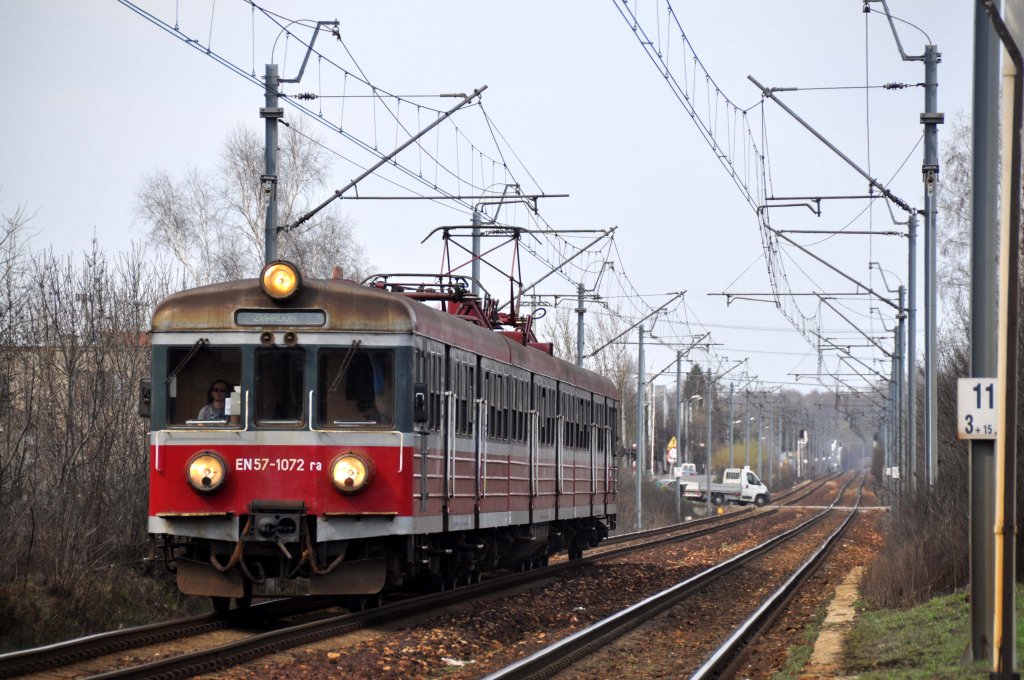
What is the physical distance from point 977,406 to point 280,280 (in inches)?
241

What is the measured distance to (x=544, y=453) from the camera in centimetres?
1978

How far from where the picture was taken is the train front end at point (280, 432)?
13.0 m

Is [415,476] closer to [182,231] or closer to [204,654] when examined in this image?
[204,654]

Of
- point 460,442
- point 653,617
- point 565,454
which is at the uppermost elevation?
point 460,442

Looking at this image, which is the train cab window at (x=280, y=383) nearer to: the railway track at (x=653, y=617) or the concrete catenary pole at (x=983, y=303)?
the railway track at (x=653, y=617)

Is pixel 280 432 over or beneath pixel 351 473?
over

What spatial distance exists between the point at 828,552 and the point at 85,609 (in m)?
20.2

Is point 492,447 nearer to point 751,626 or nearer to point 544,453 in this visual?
point 544,453

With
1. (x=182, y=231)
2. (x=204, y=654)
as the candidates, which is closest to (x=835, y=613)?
(x=204, y=654)

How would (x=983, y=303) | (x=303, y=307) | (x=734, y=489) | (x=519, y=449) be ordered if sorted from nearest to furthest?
1. (x=983, y=303)
2. (x=303, y=307)
3. (x=519, y=449)
4. (x=734, y=489)

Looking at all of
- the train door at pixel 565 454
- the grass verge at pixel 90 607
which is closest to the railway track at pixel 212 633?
the grass verge at pixel 90 607

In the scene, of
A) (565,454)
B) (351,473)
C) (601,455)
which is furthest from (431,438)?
(601,455)

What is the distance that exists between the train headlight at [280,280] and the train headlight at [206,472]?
1524mm

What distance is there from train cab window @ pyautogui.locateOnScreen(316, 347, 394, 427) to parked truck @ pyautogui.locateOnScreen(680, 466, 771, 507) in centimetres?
5357
